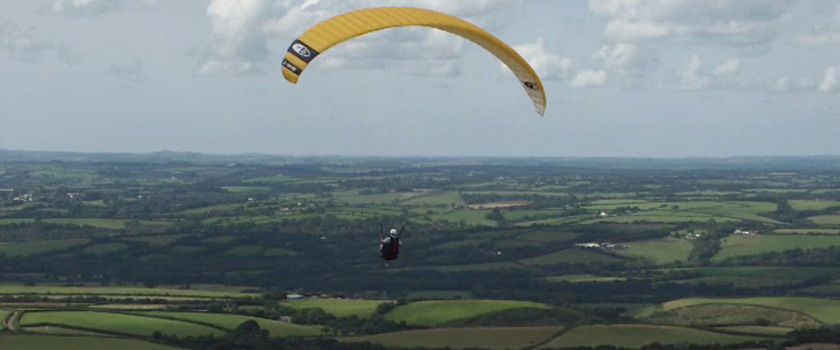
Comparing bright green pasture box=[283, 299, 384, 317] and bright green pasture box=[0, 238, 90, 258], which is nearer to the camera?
bright green pasture box=[283, 299, 384, 317]

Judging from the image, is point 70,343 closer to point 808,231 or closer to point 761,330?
point 761,330

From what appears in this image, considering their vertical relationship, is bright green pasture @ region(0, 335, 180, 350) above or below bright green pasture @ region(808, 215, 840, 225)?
below

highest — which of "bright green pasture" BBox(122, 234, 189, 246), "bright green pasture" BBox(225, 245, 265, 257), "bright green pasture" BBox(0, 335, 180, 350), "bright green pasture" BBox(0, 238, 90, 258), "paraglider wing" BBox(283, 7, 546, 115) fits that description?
"paraglider wing" BBox(283, 7, 546, 115)

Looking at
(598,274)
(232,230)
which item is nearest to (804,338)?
(598,274)

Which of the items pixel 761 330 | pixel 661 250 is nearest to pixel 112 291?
pixel 761 330

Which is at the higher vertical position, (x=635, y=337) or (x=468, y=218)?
(x=468, y=218)

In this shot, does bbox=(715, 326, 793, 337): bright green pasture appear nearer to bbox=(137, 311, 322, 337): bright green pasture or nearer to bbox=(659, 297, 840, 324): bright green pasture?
bbox=(659, 297, 840, 324): bright green pasture

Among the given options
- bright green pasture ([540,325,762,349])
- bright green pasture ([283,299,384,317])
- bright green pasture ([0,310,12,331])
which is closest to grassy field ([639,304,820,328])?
bright green pasture ([540,325,762,349])
